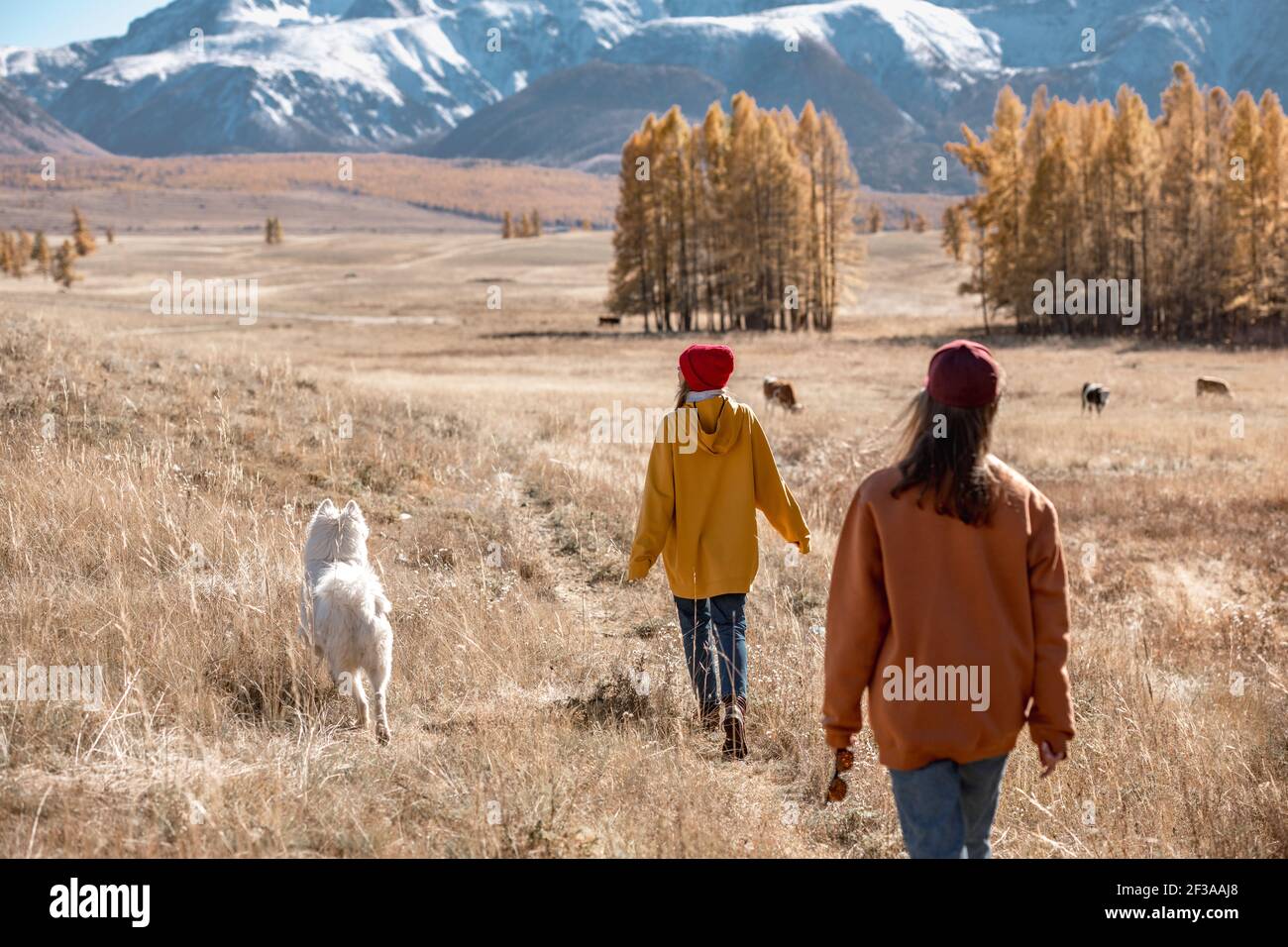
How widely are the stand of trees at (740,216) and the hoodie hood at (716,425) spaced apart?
157ft

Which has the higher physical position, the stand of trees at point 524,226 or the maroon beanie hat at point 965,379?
the stand of trees at point 524,226

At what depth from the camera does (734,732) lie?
16.9 feet

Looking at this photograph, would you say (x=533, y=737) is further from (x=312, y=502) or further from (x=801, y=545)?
(x=312, y=502)

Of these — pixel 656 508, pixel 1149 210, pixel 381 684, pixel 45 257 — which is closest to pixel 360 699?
pixel 381 684

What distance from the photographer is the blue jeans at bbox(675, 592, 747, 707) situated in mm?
5227

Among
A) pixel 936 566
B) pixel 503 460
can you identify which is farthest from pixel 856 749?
pixel 503 460

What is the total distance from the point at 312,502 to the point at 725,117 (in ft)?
163

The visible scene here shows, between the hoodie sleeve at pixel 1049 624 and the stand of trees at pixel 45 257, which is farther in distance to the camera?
the stand of trees at pixel 45 257

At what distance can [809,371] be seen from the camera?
35281 millimetres

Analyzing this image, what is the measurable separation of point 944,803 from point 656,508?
240 cm

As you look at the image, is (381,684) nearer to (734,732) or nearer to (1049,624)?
(734,732)

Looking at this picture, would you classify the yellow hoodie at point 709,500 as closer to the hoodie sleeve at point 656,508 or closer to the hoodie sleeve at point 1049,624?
the hoodie sleeve at point 656,508

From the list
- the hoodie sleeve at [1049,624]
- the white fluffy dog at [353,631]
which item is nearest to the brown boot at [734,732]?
the white fluffy dog at [353,631]

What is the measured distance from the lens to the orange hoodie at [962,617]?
3117 mm
